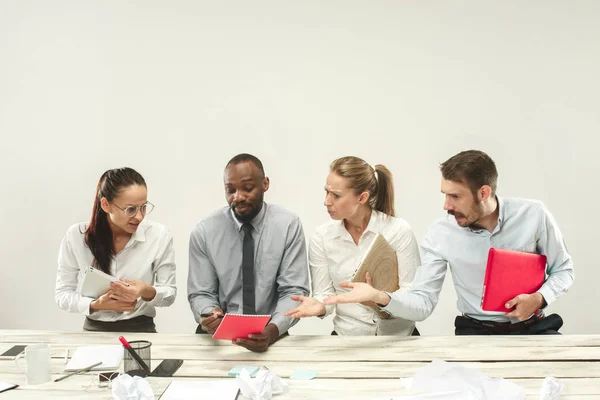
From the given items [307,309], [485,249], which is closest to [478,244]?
[485,249]

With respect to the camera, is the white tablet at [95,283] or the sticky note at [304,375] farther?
the white tablet at [95,283]

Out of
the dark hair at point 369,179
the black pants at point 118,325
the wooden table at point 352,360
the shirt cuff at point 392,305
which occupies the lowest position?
the black pants at point 118,325

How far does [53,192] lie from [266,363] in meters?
2.52

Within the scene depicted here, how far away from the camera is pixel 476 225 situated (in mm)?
2432

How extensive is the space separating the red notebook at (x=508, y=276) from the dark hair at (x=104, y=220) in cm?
157

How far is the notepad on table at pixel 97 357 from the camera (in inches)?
72.9

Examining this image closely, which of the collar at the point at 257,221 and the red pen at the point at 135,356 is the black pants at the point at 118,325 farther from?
the red pen at the point at 135,356

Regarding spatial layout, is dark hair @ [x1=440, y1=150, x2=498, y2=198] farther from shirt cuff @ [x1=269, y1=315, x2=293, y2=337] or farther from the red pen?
the red pen

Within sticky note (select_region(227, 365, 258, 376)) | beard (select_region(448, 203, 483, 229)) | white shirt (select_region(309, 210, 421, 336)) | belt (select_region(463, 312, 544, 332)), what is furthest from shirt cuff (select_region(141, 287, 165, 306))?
belt (select_region(463, 312, 544, 332))

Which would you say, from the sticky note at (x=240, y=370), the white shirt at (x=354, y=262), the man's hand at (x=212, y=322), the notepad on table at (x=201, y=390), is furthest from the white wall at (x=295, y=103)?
the notepad on table at (x=201, y=390)

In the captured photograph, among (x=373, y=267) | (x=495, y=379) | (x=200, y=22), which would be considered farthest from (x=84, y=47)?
(x=495, y=379)

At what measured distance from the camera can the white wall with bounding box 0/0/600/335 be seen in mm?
3537

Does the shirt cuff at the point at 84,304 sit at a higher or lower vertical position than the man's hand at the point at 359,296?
lower

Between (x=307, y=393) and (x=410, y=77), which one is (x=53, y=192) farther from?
(x=307, y=393)
